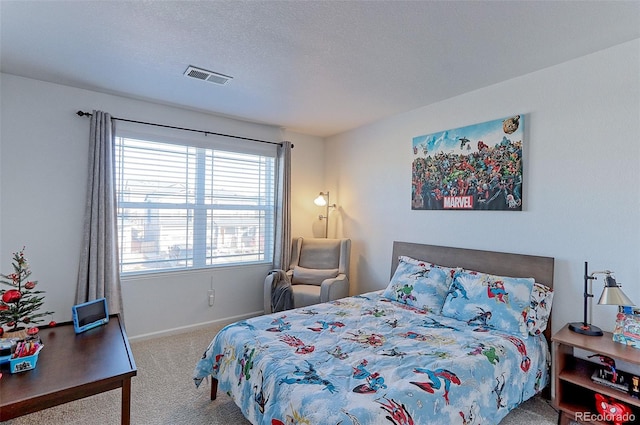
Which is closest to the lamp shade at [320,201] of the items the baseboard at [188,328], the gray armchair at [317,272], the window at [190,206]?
the gray armchair at [317,272]

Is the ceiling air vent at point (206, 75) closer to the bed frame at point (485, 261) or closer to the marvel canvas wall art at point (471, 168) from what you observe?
the marvel canvas wall art at point (471, 168)

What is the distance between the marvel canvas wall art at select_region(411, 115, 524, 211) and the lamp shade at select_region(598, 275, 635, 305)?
0.83 meters

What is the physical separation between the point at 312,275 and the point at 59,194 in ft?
8.89

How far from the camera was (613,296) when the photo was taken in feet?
6.23

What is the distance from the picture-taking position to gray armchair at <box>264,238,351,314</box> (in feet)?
11.6

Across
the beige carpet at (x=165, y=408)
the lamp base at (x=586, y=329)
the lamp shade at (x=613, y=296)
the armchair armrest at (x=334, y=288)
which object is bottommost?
the beige carpet at (x=165, y=408)

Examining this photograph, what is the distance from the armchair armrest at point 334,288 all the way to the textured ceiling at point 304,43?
2.00 meters

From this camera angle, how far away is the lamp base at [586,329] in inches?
79.8

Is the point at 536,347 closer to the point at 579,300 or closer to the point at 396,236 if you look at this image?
the point at 579,300

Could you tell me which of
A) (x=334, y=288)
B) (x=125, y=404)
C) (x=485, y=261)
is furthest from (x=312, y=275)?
(x=125, y=404)

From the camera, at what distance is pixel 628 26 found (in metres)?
1.91

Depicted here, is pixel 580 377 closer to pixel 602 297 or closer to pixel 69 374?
pixel 602 297

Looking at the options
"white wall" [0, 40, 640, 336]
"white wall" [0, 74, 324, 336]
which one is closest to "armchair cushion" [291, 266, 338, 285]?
"white wall" [0, 40, 640, 336]

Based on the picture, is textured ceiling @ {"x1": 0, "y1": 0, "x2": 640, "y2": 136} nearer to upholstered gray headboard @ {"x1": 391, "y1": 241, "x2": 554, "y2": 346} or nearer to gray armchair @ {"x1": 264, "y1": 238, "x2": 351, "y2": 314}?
upholstered gray headboard @ {"x1": 391, "y1": 241, "x2": 554, "y2": 346}
